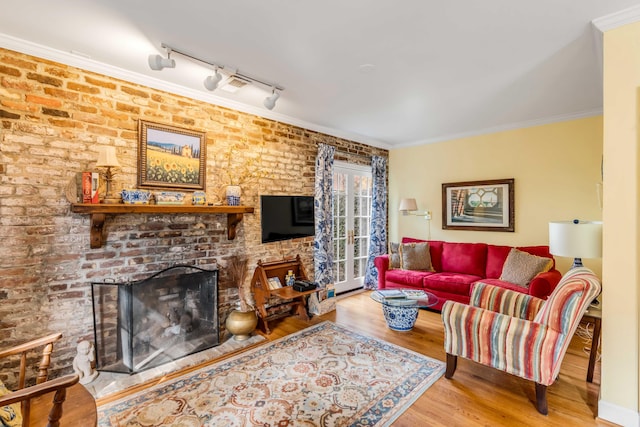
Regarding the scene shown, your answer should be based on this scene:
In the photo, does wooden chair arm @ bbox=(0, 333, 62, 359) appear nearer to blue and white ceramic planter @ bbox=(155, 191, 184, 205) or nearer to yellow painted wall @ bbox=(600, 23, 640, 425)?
blue and white ceramic planter @ bbox=(155, 191, 184, 205)

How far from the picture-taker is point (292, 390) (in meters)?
2.38

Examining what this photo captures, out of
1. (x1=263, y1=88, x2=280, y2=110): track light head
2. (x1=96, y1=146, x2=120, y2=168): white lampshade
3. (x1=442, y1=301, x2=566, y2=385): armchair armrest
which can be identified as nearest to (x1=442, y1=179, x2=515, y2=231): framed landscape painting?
(x1=442, y1=301, x2=566, y2=385): armchair armrest

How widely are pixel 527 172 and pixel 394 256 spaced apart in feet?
7.09

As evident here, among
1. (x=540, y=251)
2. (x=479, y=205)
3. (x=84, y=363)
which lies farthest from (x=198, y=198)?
(x=540, y=251)

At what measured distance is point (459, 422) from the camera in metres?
2.04

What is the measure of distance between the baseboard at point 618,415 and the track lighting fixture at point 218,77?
3.50 m

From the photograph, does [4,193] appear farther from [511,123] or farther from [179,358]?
[511,123]

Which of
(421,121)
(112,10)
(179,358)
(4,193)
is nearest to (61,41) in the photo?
(112,10)

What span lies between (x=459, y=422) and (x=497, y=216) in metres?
3.26

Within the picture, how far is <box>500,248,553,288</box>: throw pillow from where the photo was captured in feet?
11.6

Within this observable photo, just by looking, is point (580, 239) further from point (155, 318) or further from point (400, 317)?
point (155, 318)

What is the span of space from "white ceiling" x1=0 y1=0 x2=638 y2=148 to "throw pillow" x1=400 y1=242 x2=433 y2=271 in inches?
81.2

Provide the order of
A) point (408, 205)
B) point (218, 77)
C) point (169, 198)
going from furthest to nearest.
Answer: point (408, 205) < point (169, 198) < point (218, 77)

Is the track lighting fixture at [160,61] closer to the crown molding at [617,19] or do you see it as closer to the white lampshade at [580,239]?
the crown molding at [617,19]
